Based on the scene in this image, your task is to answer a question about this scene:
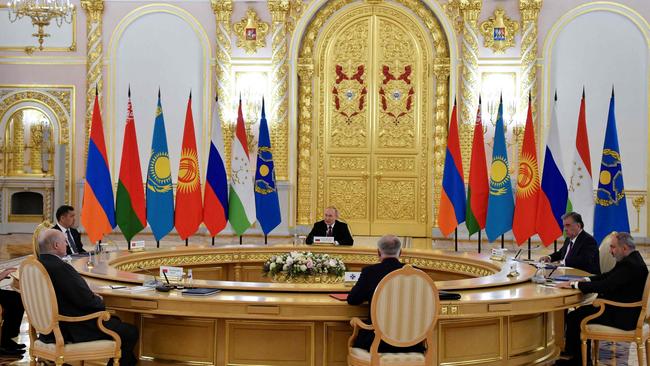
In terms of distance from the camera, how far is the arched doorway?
14.4m

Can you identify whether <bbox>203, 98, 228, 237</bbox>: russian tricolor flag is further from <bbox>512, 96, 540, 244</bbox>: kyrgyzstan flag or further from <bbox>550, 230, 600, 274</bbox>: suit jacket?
<bbox>550, 230, 600, 274</bbox>: suit jacket

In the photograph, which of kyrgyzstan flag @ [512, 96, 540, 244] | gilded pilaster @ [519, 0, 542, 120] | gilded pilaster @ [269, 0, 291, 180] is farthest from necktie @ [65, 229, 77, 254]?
gilded pilaster @ [519, 0, 542, 120]

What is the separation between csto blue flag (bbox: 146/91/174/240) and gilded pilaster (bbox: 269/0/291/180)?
4.91 m

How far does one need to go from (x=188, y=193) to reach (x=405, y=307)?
16.6ft

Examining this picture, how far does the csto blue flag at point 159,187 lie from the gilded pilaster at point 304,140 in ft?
16.8

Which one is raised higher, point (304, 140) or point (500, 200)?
point (304, 140)

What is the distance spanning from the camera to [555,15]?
13.9m

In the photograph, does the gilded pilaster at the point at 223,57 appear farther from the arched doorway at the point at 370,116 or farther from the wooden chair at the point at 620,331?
the wooden chair at the point at 620,331

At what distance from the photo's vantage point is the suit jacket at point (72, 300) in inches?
210

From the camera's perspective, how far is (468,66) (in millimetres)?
13945

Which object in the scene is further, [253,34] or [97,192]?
[253,34]

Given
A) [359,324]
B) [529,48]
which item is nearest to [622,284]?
[359,324]

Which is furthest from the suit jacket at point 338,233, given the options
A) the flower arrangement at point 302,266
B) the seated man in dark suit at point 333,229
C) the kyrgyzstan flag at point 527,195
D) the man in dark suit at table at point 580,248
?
the man in dark suit at table at point 580,248

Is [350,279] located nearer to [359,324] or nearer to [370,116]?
[359,324]
